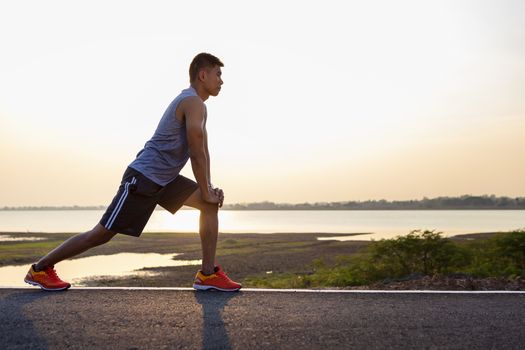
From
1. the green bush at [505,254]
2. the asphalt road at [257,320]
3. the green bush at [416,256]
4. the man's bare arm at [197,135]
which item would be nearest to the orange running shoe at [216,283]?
the asphalt road at [257,320]

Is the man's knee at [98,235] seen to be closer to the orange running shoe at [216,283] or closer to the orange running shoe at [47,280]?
the orange running shoe at [47,280]

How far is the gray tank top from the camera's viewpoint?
566 centimetres

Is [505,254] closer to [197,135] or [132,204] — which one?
[197,135]

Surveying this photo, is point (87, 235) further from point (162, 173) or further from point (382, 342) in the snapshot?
point (382, 342)

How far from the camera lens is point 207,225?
5.91 meters

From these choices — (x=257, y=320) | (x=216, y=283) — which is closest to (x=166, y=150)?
(x=216, y=283)

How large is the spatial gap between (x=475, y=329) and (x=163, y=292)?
264 centimetres

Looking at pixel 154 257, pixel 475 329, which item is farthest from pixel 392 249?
pixel 154 257

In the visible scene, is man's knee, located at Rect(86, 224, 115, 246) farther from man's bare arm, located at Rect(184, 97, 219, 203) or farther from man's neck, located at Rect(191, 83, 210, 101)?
man's neck, located at Rect(191, 83, 210, 101)

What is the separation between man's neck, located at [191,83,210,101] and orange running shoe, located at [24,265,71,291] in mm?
2091

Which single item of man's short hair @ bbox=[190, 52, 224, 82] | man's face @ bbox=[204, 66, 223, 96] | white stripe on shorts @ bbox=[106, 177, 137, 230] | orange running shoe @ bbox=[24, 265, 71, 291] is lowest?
orange running shoe @ bbox=[24, 265, 71, 291]

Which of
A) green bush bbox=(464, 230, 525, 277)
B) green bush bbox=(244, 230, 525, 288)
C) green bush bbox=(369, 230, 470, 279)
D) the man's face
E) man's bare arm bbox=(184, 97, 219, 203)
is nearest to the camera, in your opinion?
man's bare arm bbox=(184, 97, 219, 203)

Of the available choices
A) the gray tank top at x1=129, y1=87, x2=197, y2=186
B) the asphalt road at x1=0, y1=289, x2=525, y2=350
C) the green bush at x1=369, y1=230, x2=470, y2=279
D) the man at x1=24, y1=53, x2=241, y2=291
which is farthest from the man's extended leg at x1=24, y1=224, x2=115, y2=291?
the green bush at x1=369, y1=230, x2=470, y2=279

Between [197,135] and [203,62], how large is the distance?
0.73m
